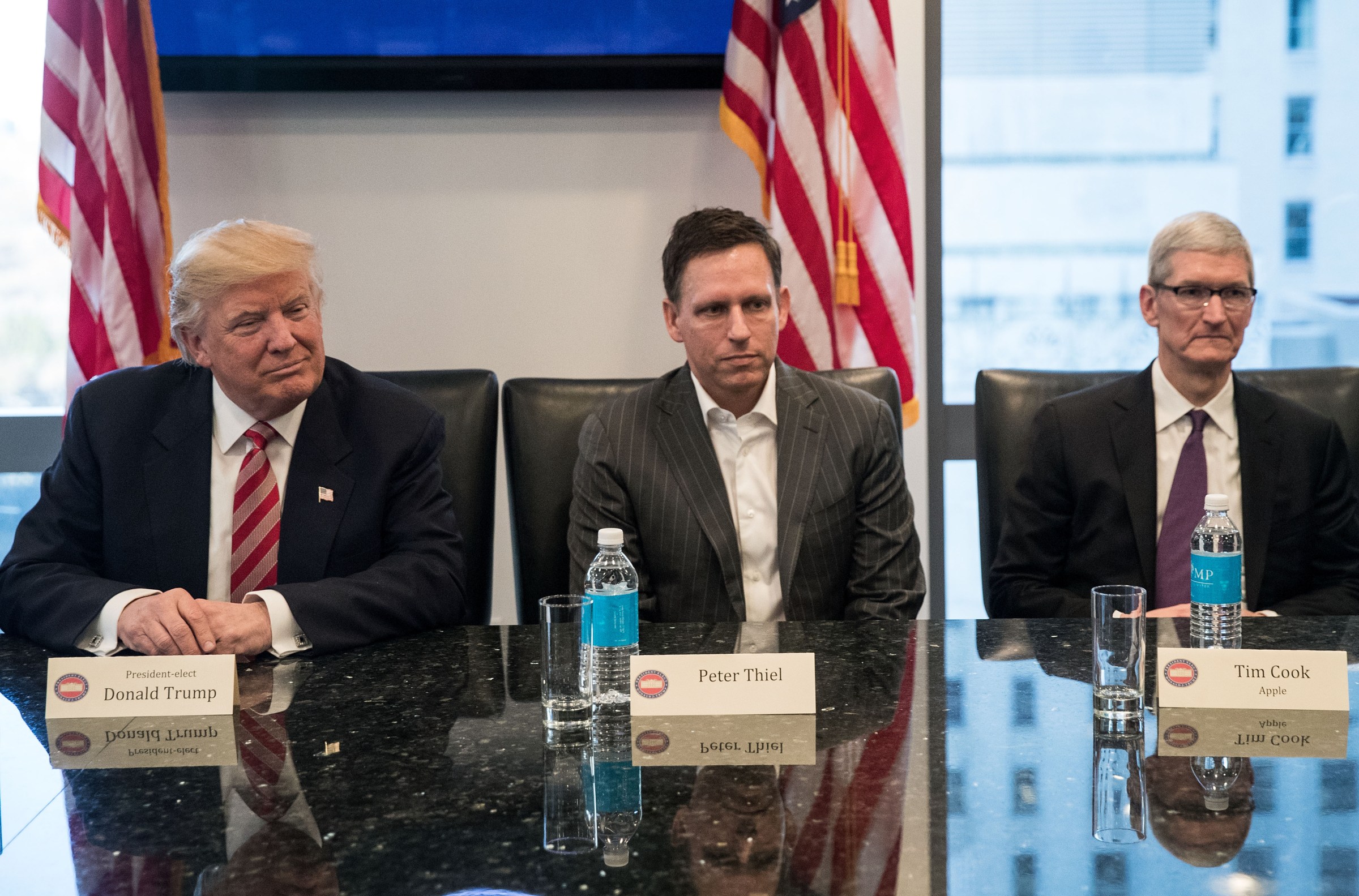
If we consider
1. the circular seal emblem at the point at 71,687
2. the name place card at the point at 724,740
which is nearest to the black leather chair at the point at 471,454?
the circular seal emblem at the point at 71,687

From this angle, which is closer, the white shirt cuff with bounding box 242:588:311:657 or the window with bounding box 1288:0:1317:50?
the white shirt cuff with bounding box 242:588:311:657

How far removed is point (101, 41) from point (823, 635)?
2419mm

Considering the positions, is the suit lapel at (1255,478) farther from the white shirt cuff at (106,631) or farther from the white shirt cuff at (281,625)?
the white shirt cuff at (106,631)

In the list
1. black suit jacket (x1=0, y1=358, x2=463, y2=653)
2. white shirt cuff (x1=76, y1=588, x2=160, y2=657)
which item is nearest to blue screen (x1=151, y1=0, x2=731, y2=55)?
black suit jacket (x1=0, y1=358, x2=463, y2=653)

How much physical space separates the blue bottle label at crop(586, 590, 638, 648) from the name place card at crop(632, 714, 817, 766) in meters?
0.11

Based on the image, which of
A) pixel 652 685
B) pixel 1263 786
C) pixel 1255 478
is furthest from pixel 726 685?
pixel 1255 478

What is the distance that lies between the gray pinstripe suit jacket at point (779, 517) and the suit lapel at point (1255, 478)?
2.05 ft

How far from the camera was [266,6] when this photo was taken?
10.4 ft

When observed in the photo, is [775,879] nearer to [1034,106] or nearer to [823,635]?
[823,635]

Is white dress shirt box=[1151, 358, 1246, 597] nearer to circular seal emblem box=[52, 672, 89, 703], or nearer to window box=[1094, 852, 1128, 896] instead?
window box=[1094, 852, 1128, 896]

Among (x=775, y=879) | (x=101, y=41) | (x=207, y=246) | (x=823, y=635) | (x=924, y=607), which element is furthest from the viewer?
(x=924, y=607)

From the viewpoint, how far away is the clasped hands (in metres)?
1.62

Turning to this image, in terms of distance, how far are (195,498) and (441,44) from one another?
169cm

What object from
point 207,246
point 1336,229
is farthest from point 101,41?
point 1336,229
